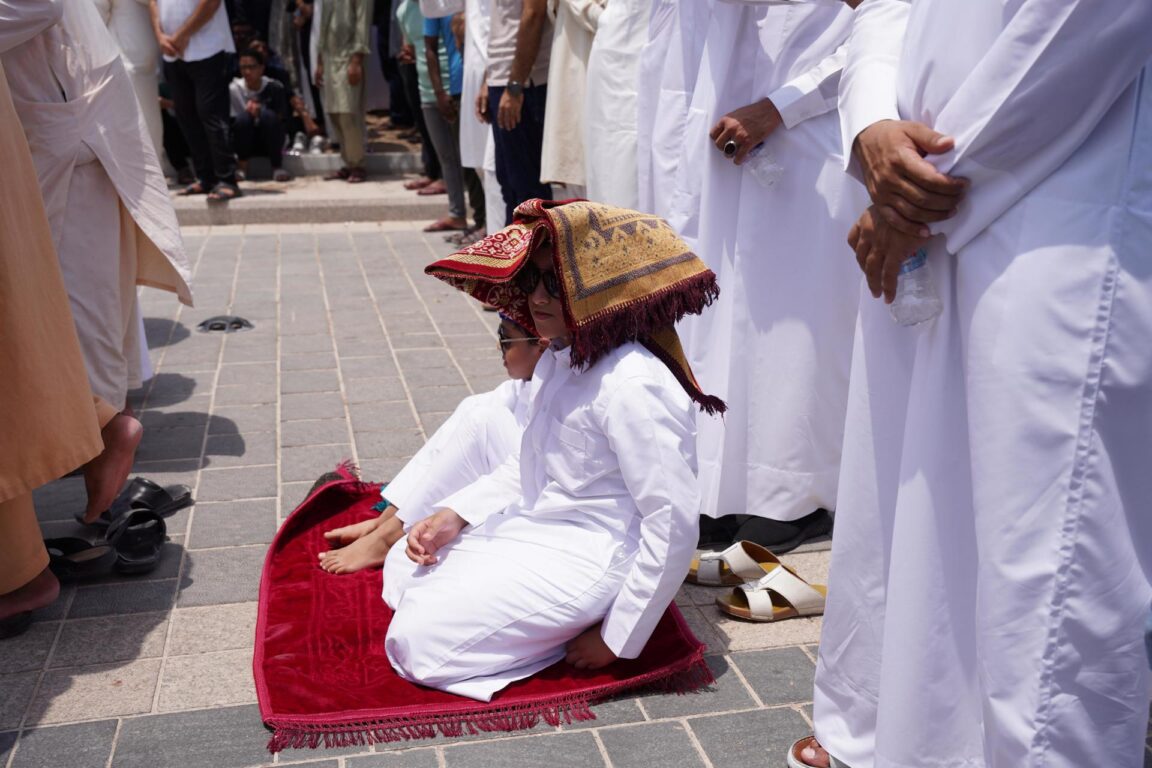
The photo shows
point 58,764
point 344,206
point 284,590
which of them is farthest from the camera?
point 344,206

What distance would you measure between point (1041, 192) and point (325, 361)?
460cm

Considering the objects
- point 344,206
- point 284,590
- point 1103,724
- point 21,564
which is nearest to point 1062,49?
point 1103,724

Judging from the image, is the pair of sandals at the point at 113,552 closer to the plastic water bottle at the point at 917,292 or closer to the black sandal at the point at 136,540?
the black sandal at the point at 136,540

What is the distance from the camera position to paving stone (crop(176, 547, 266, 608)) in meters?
3.46

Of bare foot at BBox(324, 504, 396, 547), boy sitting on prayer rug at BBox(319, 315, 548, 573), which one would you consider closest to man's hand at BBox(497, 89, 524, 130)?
boy sitting on prayer rug at BBox(319, 315, 548, 573)

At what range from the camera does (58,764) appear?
8.65ft

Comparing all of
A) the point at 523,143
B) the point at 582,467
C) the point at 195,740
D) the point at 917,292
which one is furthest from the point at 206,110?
the point at 917,292

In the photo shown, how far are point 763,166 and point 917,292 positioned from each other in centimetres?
165

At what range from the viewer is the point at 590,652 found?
2969 mm

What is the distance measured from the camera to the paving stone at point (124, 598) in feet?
11.0

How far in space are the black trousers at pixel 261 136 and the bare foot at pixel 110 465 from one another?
8071mm

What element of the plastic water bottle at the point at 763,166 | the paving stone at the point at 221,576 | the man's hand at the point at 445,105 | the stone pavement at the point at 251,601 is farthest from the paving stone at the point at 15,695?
the man's hand at the point at 445,105

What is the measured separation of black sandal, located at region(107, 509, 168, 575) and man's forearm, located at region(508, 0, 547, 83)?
3457 millimetres

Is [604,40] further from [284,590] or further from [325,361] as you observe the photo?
[284,590]
